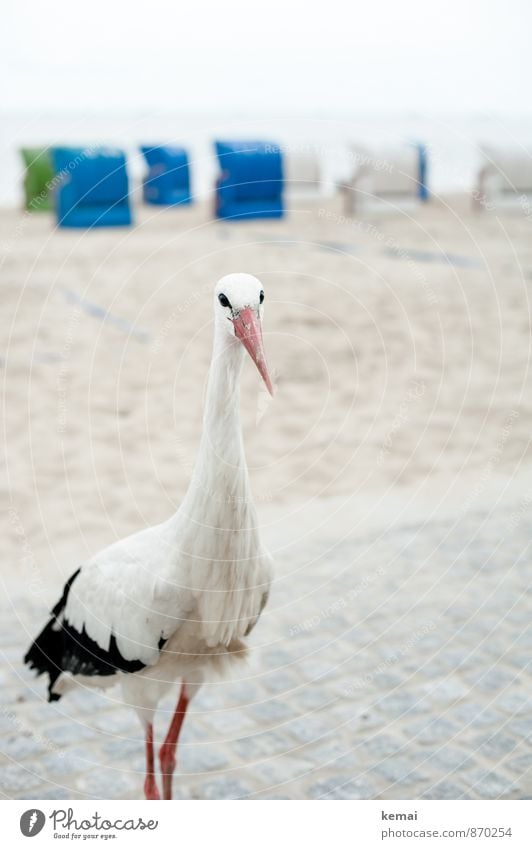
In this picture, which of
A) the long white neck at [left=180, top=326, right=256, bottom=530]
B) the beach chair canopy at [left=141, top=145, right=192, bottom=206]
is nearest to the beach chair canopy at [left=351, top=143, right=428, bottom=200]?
the beach chair canopy at [left=141, top=145, right=192, bottom=206]

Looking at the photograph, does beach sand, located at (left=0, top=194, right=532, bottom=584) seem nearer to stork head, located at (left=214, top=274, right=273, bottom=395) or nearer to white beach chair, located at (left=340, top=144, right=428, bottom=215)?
stork head, located at (left=214, top=274, right=273, bottom=395)

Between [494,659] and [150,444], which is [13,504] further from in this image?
[494,659]

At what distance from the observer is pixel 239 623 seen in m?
2.22

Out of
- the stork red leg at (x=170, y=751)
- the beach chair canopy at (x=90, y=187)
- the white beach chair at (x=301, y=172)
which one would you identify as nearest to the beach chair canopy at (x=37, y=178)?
the beach chair canopy at (x=90, y=187)

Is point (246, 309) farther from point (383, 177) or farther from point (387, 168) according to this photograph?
point (383, 177)

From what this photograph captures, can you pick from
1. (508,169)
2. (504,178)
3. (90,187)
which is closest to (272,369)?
(90,187)

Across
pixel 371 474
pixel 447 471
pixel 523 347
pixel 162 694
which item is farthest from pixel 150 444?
pixel 523 347

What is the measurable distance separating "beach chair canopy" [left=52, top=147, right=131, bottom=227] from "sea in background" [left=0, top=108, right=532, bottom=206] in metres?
1.04

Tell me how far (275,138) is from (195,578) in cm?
1209

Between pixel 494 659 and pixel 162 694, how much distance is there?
147 centimetres

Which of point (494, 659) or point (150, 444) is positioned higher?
A: point (150, 444)

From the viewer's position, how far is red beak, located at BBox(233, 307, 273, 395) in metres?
1.79

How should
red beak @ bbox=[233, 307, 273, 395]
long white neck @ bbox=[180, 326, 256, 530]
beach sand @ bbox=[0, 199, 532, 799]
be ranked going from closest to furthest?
red beak @ bbox=[233, 307, 273, 395] < long white neck @ bbox=[180, 326, 256, 530] < beach sand @ bbox=[0, 199, 532, 799]

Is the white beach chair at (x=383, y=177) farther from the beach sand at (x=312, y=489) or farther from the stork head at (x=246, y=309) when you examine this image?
the stork head at (x=246, y=309)
